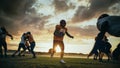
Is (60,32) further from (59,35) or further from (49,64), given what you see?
(49,64)

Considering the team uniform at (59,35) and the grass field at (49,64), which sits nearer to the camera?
the grass field at (49,64)

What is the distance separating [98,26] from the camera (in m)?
4.58

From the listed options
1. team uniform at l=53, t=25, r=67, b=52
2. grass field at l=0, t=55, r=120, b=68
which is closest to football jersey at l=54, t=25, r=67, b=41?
team uniform at l=53, t=25, r=67, b=52

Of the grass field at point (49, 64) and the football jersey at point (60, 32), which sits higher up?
the football jersey at point (60, 32)

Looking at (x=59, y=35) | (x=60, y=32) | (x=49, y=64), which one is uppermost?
(x=60, y=32)

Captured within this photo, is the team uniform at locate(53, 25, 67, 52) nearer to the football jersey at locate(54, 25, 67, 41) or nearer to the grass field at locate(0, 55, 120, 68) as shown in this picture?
the football jersey at locate(54, 25, 67, 41)

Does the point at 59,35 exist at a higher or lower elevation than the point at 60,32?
lower

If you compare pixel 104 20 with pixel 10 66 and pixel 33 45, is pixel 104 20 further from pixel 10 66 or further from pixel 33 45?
pixel 33 45

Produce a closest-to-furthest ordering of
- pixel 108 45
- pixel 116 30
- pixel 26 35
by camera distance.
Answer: pixel 116 30
pixel 108 45
pixel 26 35

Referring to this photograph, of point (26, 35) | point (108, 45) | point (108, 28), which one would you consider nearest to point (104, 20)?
point (108, 28)

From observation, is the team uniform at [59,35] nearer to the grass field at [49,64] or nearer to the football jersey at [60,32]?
the football jersey at [60,32]

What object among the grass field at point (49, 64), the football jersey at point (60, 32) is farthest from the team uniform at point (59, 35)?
the grass field at point (49, 64)

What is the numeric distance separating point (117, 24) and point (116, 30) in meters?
0.11

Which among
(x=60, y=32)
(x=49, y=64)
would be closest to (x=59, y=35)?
(x=60, y=32)
